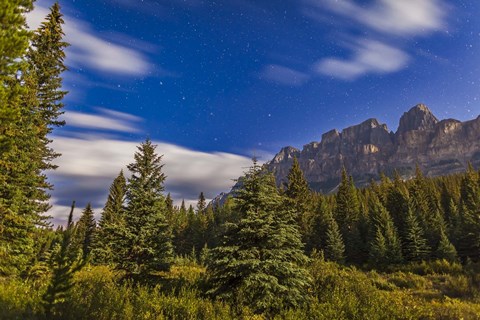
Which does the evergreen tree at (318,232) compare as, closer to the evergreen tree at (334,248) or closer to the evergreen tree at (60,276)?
the evergreen tree at (334,248)

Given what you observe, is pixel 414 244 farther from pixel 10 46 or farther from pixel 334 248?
pixel 10 46

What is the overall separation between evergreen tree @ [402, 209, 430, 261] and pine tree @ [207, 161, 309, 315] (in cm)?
3531

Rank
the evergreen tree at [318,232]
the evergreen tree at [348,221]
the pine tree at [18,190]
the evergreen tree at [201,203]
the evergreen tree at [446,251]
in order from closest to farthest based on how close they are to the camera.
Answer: the pine tree at [18,190] → the evergreen tree at [446,251] → the evergreen tree at [348,221] → the evergreen tree at [318,232] → the evergreen tree at [201,203]

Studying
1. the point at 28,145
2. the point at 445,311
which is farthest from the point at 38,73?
the point at 445,311

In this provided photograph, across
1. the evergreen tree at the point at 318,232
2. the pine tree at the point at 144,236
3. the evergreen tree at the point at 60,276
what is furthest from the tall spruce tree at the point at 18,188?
the evergreen tree at the point at 318,232

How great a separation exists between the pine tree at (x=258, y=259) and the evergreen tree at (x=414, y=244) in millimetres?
35312

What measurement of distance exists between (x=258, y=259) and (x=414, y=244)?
38791mm

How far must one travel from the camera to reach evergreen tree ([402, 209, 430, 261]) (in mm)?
40188

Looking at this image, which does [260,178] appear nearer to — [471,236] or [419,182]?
[471,236]

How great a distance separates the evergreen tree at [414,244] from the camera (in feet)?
132

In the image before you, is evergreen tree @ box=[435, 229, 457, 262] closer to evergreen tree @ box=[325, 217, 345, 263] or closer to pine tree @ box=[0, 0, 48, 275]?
evergreen tree @ box=[325, 217, 345, 263]

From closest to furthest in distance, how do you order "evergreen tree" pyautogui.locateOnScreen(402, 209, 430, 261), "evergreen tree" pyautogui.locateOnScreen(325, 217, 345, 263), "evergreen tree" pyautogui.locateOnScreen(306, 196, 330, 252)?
"evergreen tree" pyautogui.locateOnScreen(402, 209, 430, 261), "evergreen tree" pyautogui.locateOnScreen(325, 217, 345, 263), "evergreen tree" pyautogui.locateOnScreen(306, 196, 330, 252)

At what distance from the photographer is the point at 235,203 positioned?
1277 centimetres

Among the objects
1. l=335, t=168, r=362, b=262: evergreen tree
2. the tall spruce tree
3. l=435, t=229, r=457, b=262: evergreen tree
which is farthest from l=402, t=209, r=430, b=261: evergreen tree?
the tall spruce tree
